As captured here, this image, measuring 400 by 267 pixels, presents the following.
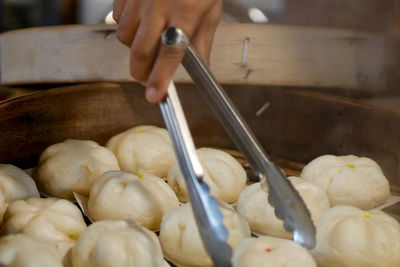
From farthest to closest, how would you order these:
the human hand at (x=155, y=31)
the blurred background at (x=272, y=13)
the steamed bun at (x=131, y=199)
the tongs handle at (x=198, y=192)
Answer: the blurred background at (x=272, y=13), the steamed bun at (x=131, y=199), the human hand at (x=155, y=31), the tongs handle at (x=198, y=192)

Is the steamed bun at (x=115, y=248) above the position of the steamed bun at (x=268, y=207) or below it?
above

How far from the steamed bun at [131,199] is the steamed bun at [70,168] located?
0.15 m

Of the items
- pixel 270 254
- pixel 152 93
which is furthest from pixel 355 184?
pixel 152 93

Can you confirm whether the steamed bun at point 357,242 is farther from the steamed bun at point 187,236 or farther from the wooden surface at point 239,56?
the wooden surface at point 239,56

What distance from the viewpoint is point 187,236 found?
144cm

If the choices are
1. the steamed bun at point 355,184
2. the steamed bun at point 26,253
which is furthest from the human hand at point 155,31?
the steamed bun at point 355,184

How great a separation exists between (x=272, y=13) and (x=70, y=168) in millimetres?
2719

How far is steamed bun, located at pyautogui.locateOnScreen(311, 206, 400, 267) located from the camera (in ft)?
4.61

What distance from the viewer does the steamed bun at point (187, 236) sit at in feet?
4.69

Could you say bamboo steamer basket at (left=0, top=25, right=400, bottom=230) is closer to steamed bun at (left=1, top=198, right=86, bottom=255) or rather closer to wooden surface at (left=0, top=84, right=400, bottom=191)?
wooden surface at (left=0, top=84, right=400, bottom=191)

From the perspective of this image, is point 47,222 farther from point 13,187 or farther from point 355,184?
point 355,184

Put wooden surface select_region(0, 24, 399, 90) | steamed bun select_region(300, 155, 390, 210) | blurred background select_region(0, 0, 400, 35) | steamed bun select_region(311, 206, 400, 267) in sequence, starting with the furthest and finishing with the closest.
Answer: blurred background select_region(0, 0, 400, 35) < wooden surface select_region(0, 24, 399, 90) < steamed bun select_region(300, 155, 390, 210) < steamed bun select_region(311, 206, 400, 267)

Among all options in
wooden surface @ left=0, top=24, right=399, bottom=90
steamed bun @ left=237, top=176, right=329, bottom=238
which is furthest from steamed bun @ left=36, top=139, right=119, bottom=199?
steamed bun @ left=237, top=176, right=329, bottom=238

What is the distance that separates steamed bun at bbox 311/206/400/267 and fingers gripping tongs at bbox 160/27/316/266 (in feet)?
0.53
